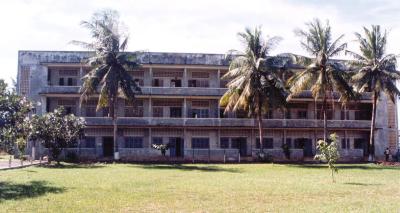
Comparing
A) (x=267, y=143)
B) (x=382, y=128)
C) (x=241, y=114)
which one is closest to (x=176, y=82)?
(x=241, y=114)

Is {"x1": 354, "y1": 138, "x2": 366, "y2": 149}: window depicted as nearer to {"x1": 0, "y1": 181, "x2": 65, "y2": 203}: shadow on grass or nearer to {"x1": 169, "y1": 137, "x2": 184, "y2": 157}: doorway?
{"x1": 169, "y1": 137, "x2": 184, "y2": 157}: doorway

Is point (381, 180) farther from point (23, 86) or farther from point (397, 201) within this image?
point (23, 86)

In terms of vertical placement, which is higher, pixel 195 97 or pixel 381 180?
pixel 195 97

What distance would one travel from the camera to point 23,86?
43562 millimetres

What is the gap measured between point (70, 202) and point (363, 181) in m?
14.2

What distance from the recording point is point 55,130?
110ft

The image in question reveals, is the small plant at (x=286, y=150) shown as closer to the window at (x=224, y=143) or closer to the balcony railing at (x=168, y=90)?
the window at (x=224, y=143)

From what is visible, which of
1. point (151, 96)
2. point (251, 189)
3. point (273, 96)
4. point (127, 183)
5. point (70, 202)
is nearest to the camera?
point (70, 202)

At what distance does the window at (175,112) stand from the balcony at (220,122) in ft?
8.22

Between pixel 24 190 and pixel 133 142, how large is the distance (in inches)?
1051

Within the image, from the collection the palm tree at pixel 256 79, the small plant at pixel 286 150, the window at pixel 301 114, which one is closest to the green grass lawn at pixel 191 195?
the palm tree at pixel 256 79

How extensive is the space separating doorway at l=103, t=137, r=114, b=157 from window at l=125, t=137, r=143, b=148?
135cm

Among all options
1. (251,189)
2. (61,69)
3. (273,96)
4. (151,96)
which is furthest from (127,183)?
(61,69)

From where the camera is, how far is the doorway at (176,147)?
147 feet
